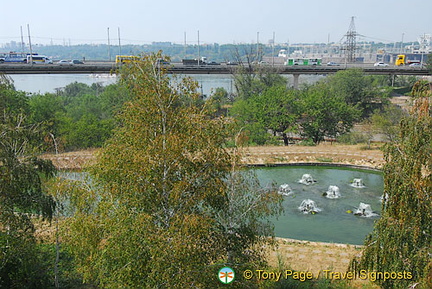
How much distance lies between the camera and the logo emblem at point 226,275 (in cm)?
532

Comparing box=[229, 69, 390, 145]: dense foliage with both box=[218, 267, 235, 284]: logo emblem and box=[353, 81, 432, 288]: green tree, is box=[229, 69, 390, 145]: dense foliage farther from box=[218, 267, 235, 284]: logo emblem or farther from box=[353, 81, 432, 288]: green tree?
box=[218, 267, 235, 284]: logo emblem

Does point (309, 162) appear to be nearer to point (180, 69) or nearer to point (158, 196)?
point (158, 196)

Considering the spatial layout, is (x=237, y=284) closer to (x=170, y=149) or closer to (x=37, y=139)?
(x=170, y=149)

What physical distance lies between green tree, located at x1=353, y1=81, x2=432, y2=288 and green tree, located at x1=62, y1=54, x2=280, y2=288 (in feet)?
6.50

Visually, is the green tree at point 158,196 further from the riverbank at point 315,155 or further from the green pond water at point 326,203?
the riverbank at point 315,155

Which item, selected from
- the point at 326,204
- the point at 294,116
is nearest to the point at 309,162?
the point at 294,116

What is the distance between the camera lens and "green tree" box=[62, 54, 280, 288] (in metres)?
4.92

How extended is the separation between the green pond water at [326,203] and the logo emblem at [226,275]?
463 cm

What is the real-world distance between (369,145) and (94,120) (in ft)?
50.2

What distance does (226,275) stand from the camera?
5.37m

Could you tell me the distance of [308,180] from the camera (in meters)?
17.1

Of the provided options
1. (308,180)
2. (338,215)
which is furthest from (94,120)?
(338,215)

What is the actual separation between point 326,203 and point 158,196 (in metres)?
10.5

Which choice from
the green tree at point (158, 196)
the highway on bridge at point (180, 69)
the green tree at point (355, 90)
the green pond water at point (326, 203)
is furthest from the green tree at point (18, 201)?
the green tree at point (355, 90)
